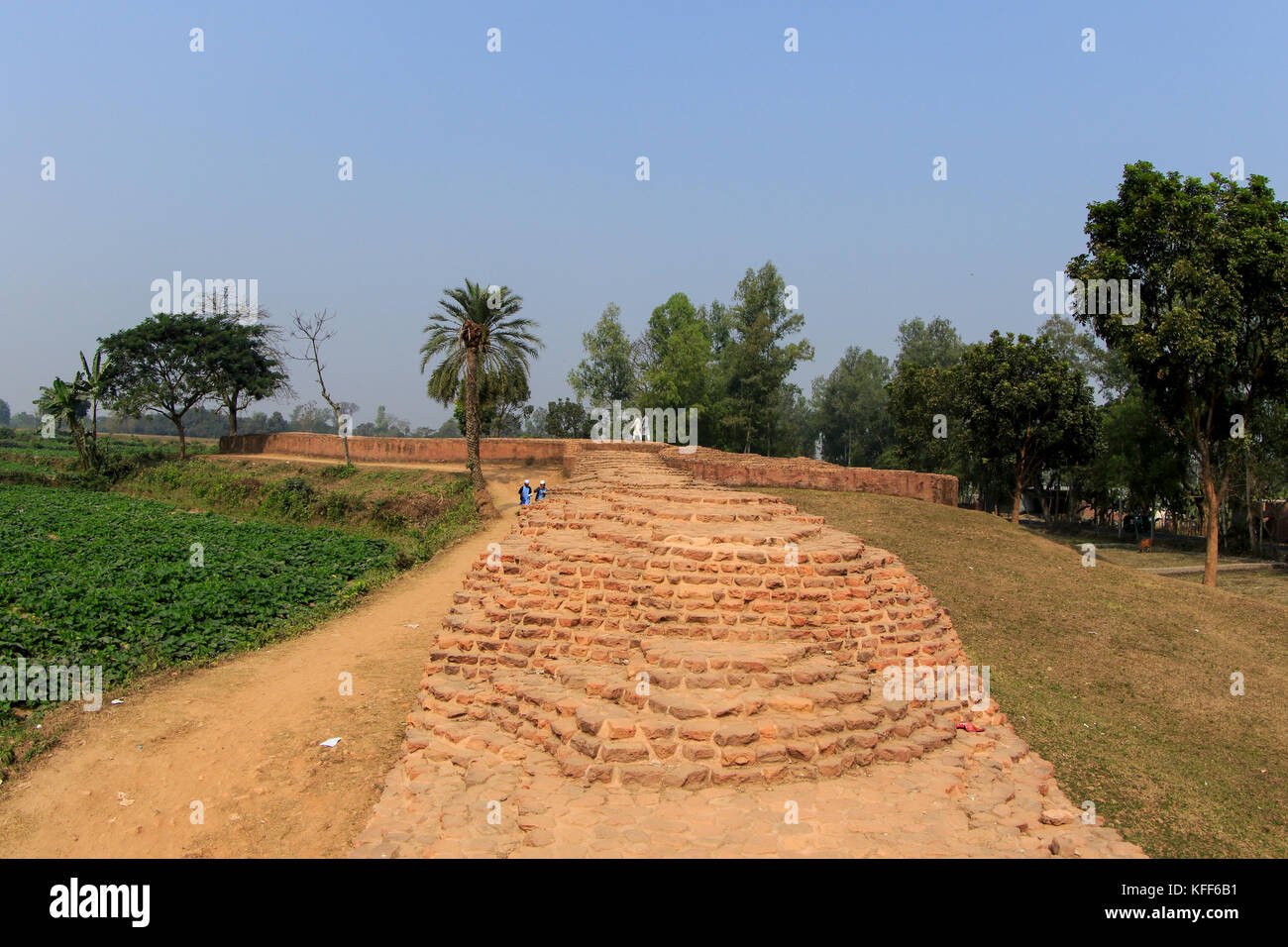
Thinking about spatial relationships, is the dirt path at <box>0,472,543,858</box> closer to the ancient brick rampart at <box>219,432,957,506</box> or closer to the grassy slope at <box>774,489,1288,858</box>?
the grassy slope at <box>774,489,1288,858</box>

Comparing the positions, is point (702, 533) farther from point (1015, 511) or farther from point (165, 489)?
point (165, 489)

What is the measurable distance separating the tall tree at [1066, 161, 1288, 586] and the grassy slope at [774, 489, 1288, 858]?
4.41 metres

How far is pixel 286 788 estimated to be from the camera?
18.9 ft

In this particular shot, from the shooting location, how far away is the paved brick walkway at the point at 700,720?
4.24m

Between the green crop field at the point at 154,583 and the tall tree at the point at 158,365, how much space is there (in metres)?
14.6

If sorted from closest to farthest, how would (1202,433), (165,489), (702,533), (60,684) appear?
(702,533) → (60,684) → (1202,433) → (165,489)

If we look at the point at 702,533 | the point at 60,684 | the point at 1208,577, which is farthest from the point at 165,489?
the point at 1208,577

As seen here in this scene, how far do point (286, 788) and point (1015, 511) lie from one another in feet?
69.0

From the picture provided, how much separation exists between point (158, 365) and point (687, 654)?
107 feet

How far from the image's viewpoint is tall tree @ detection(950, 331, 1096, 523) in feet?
70.6

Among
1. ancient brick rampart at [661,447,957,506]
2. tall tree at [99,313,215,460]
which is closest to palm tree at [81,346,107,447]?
tall tree at [99,313,215,460]

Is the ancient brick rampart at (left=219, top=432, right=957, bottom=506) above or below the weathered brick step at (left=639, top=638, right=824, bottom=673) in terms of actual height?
above

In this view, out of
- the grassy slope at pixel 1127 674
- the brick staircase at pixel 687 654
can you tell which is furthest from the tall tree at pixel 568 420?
the brick staircase at pixel 687 654

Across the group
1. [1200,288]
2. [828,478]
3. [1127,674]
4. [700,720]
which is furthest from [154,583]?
[1200,288]
